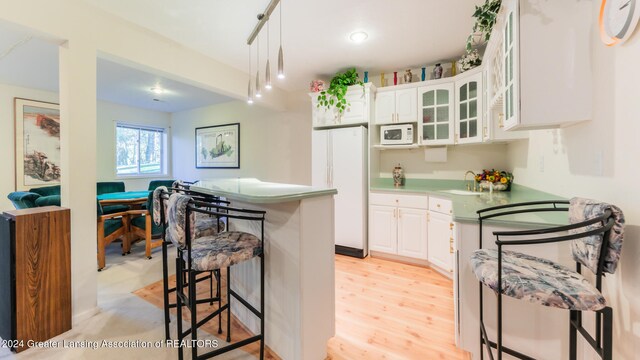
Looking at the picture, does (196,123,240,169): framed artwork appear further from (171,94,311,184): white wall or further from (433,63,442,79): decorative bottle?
(433,63,442,79): decorative bottle

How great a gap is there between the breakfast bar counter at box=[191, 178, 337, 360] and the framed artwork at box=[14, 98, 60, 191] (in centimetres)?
448

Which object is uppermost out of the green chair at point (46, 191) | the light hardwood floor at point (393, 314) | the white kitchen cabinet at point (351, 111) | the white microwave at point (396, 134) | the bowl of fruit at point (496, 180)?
the white kitchen cabinet at point (351, 111)

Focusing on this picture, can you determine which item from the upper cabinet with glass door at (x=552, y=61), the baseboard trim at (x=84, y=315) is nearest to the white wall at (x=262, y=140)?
the baseboard trim at (x=84, y=315)

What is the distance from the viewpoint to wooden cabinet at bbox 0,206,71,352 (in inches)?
66.0

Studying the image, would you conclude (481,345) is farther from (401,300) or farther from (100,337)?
(100,337)

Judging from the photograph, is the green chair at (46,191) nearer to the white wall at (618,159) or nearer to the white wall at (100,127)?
the white wall at (100,127)

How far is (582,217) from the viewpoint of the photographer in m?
1.03

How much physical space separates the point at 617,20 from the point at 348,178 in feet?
8.44

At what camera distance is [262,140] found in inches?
188

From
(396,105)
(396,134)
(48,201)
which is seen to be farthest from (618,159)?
(48,201)

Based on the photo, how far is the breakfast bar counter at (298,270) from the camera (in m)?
1.47

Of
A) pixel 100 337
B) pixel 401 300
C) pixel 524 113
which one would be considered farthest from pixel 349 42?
pixel 100 337

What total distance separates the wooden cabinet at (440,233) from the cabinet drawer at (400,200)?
0.10 m

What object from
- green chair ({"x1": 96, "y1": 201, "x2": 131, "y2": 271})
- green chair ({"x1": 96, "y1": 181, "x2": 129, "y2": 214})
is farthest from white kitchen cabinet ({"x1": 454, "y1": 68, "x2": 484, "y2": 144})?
green chair ({"x1": 96, "y1": 181, "x2": 129, "y2": 214})
